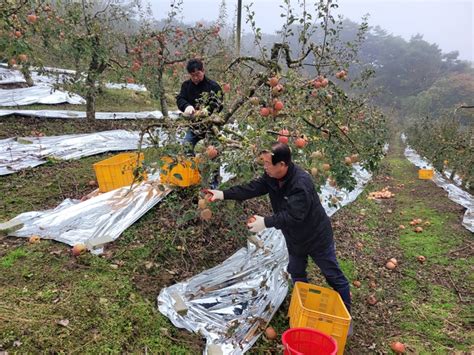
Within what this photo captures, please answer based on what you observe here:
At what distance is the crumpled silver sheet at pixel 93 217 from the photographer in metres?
3.27

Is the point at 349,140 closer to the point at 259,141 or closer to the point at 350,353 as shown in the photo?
the point at 259,141

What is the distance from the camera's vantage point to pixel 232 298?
293 cm

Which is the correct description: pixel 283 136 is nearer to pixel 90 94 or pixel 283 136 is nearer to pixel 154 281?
pixel 154 281

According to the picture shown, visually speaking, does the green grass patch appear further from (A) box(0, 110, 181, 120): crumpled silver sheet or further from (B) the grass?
(A) box(0, 110, 181, 120): crumpled silver sheet

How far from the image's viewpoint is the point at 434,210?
6.33 metres

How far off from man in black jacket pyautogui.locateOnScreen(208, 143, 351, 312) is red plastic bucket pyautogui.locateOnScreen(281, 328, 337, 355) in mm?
580

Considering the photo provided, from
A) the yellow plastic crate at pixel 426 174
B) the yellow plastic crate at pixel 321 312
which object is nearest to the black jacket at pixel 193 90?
the yellow plastic crate at pixel 321 312

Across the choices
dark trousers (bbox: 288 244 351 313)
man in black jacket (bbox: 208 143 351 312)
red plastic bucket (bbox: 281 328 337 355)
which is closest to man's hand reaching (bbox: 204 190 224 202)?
man in black jacket (bbox: 208 143 351 312)

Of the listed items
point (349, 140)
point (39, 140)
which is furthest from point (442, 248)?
point (39, 140)

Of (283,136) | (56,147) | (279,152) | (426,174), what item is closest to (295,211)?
(279,152)

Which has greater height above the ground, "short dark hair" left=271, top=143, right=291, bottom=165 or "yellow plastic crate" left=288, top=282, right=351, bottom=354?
"short dark hair" left=271, top=143, right=291, bottom=165

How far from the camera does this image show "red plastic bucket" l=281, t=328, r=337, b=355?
2.27 m

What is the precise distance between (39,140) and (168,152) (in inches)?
148

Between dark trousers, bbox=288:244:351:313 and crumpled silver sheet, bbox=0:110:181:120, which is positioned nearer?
dark trousers, bbox=288:244:351:313
